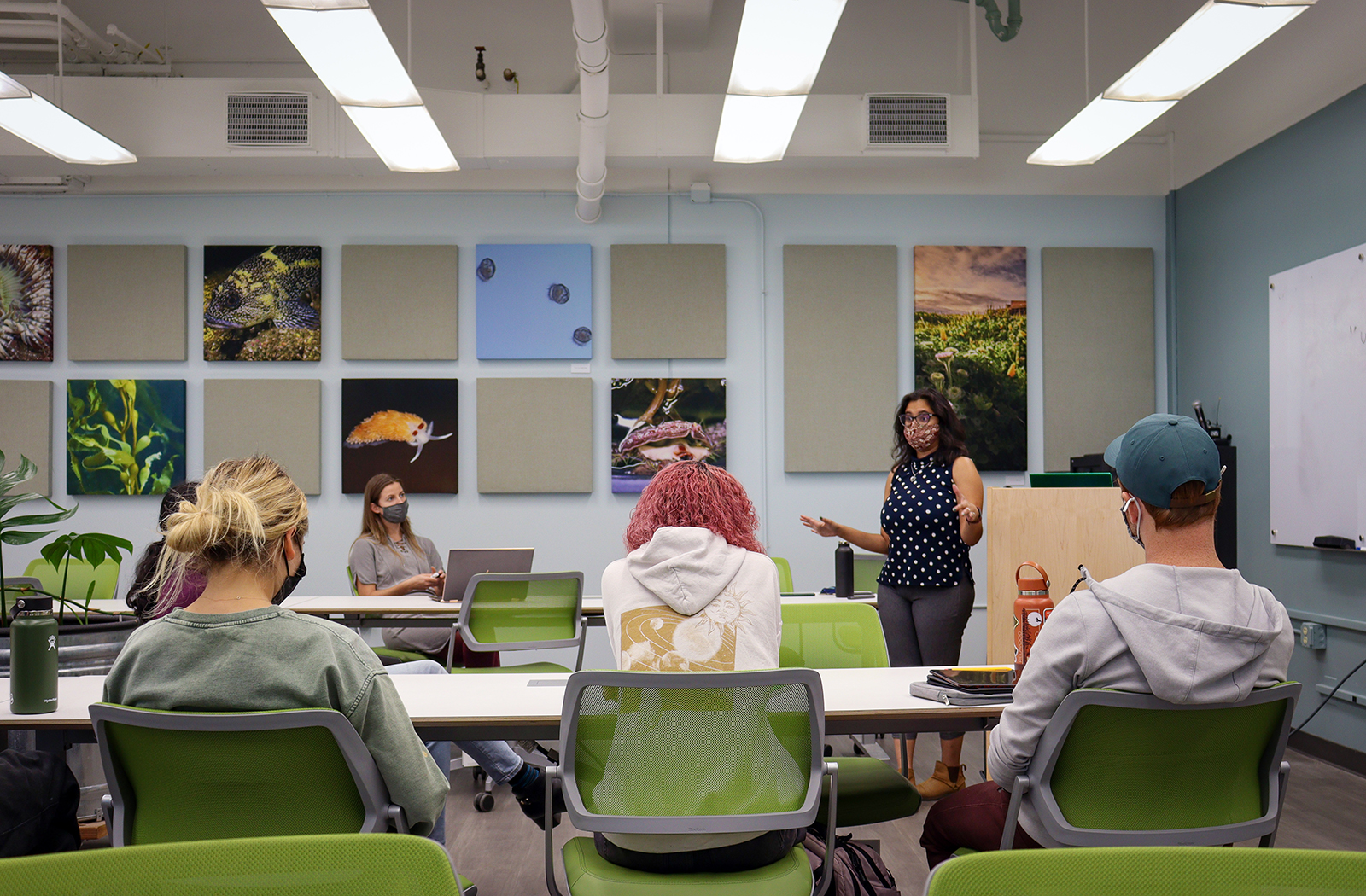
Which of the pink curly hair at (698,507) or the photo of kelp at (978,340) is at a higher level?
the photo of kelp at (978,340)

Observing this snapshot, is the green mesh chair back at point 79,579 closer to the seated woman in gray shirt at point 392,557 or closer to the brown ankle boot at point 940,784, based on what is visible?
the seated woman in gray shirt at point 392,557

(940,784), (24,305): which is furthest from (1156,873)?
(24,305)

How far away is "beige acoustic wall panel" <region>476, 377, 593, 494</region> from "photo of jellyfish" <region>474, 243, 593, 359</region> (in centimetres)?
20

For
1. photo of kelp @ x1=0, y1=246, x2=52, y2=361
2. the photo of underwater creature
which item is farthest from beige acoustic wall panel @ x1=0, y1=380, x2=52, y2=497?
the photo of underwater creature

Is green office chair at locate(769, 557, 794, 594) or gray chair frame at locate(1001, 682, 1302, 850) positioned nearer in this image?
gray chair frame at locate(1001, 682, 1302, 850)

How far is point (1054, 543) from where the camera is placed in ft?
11.5

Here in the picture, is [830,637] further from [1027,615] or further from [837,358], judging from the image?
[837,358]

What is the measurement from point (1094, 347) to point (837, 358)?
1.61 meters

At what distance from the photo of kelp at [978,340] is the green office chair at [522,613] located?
2.91 meters

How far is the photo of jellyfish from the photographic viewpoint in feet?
18.4

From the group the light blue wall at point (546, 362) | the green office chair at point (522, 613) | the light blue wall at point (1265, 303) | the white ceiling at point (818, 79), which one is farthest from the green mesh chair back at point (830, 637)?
the white ceiling at point (818, 79)

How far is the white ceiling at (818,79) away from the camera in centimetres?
552

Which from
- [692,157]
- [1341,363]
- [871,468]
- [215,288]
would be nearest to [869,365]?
[871,468]

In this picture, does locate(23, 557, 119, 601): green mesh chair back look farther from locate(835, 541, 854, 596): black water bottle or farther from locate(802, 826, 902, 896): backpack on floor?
locate(802, 826, 902, 896): backpack on floor
